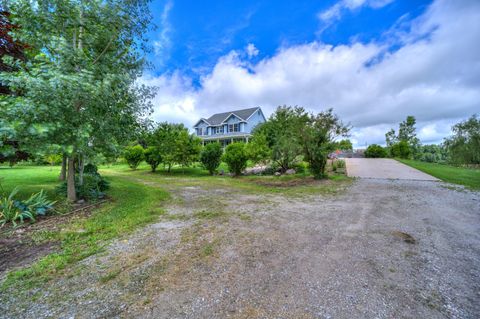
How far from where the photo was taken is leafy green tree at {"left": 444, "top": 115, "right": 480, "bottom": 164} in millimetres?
18797

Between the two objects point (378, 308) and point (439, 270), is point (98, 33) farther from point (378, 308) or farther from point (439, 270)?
point (439, 270)

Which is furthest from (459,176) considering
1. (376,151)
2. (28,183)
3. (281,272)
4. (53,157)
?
(53,157)

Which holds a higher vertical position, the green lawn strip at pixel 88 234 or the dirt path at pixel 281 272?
the green lawn strip at pixel 88 234

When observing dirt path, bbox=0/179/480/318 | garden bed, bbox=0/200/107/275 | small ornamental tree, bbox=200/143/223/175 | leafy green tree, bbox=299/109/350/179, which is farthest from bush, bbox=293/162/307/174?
garden bed, bbox=0/200/107/275

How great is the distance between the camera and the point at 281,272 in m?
2.31

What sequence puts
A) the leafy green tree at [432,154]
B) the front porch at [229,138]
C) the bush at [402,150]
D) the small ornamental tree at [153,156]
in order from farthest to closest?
the leafy green tree at [432,154]
the front porch at [229,138]
the bush at [402,150]
the small ornamental tree at [153,156]

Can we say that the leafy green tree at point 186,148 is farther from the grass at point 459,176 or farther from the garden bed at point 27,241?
the grass at point 459,176

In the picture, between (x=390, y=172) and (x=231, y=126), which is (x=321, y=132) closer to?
(x=390, y=172)

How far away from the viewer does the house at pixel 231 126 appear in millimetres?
27641

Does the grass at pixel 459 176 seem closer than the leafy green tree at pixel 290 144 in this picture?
Yes

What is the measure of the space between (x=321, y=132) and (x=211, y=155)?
7457 millimetres

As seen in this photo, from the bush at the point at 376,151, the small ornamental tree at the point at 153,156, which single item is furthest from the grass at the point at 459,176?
the small ornamental tree at the point at 153,156

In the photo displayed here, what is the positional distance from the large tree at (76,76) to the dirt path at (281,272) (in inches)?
110

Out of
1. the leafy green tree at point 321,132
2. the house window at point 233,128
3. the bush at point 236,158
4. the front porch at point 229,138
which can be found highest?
the house window at point 233,128
